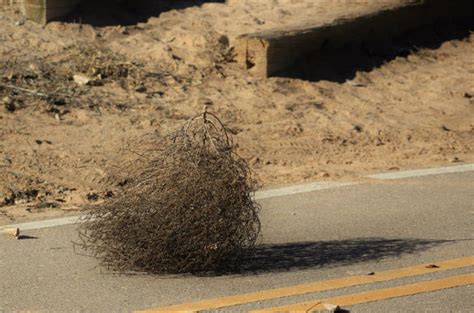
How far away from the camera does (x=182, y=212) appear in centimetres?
661

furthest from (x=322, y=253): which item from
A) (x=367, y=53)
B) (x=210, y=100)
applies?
(x=367, y=53)

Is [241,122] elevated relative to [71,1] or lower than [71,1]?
lower

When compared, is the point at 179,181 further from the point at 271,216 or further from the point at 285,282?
the point at 271,216

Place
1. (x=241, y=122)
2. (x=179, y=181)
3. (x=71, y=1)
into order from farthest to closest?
(x=71, y=1), (x=241, y=122), (x=179, y=181)

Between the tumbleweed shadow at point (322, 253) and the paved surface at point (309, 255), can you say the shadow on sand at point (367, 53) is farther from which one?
the tumbleweed shadow at point (322, 253)

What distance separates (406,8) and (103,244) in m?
7.24

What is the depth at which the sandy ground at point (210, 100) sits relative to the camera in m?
9.55

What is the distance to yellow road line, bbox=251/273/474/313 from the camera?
6.23 meters

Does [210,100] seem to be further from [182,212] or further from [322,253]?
[182,212]

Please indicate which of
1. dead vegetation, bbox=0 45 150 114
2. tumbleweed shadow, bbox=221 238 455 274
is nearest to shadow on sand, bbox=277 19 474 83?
dead vegetation, bbox=0 45 150 114

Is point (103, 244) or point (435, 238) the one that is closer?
point (103, 244)

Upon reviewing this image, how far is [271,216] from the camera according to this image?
328 inches

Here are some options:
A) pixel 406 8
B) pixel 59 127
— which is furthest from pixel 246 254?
pixel 406 8

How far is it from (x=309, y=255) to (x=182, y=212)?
3.49ft
